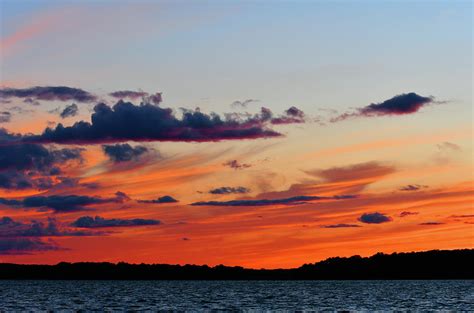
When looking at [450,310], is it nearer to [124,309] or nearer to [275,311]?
[275,311]

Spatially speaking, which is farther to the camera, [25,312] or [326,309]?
[326,309]

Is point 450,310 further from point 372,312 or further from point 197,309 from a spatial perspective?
point 197,309

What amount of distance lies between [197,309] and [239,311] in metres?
9.96

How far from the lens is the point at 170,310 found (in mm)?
129375

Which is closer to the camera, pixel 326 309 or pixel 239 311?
pixel 239 311

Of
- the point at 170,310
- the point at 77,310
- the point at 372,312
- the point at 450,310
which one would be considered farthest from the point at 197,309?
the point at 450,310

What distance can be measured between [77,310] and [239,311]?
26207 mm

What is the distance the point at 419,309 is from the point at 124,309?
46.9 meters

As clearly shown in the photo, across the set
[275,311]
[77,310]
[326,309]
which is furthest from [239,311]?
[77,310]

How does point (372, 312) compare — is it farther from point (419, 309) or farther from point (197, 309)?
point (197, 309)

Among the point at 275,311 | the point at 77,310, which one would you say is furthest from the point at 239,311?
the point at 77,310

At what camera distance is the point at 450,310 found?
128500mm

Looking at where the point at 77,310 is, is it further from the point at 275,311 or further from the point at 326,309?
the point at 326,309

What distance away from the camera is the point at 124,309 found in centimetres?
13325
